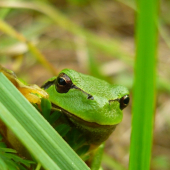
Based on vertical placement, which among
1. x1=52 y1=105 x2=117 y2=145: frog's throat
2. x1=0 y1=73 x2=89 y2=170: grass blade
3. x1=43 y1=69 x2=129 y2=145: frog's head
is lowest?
x1=52 y1=105 x2=117 y2=145: frog's throat

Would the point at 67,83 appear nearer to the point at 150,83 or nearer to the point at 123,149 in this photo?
the point at 150,83

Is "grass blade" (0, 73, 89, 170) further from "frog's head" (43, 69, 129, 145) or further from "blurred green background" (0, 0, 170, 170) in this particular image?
"blurred green background" (0, 0, 170, 170)

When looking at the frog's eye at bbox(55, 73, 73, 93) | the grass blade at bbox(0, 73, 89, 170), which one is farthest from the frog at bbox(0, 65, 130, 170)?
the grass blade at bbox(0, 73, 89, 170)

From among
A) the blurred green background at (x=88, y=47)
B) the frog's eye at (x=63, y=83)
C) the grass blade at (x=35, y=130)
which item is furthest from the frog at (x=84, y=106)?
the blurred green background at (x=88, y=47)

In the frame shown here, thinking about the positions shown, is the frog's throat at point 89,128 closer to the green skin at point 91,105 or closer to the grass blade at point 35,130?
the green skin at point 91,105

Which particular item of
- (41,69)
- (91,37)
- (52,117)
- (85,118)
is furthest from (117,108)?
(41,69)
